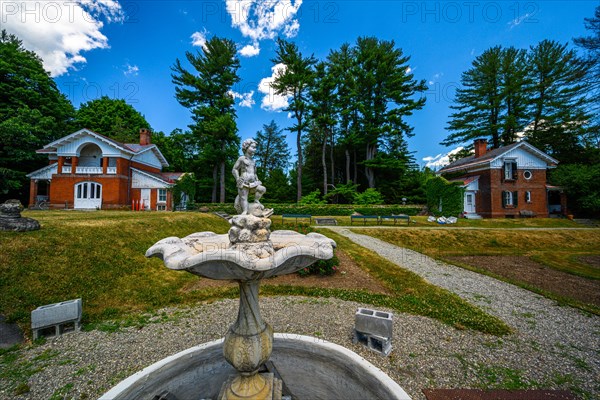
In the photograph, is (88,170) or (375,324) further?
(88,170)

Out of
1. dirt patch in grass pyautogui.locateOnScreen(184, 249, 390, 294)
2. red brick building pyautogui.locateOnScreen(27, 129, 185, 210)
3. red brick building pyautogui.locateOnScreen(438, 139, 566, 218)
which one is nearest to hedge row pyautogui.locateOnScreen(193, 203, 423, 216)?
red brick building pyautogui.locateOnScreen(438, 139, 566, 218)

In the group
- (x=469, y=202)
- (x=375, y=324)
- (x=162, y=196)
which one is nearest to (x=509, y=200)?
(x=469, y=202)

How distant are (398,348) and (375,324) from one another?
1.98 ft

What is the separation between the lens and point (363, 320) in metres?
4.05

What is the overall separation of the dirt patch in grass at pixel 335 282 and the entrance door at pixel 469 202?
2357 centimetres

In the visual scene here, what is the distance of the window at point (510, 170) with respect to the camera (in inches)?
944

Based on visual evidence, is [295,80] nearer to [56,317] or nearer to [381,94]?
[381,94]

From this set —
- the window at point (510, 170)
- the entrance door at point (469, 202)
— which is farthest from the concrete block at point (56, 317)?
the window at point (510, 170)

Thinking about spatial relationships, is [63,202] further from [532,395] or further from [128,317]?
[532,395]

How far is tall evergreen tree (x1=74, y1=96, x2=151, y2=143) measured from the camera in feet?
104

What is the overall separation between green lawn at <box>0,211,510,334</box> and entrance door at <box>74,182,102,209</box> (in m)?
15.8

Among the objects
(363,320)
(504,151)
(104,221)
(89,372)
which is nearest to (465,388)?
(363,320)

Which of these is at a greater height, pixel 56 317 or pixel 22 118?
pixel 22 118

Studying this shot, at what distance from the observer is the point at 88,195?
72.6 feet
